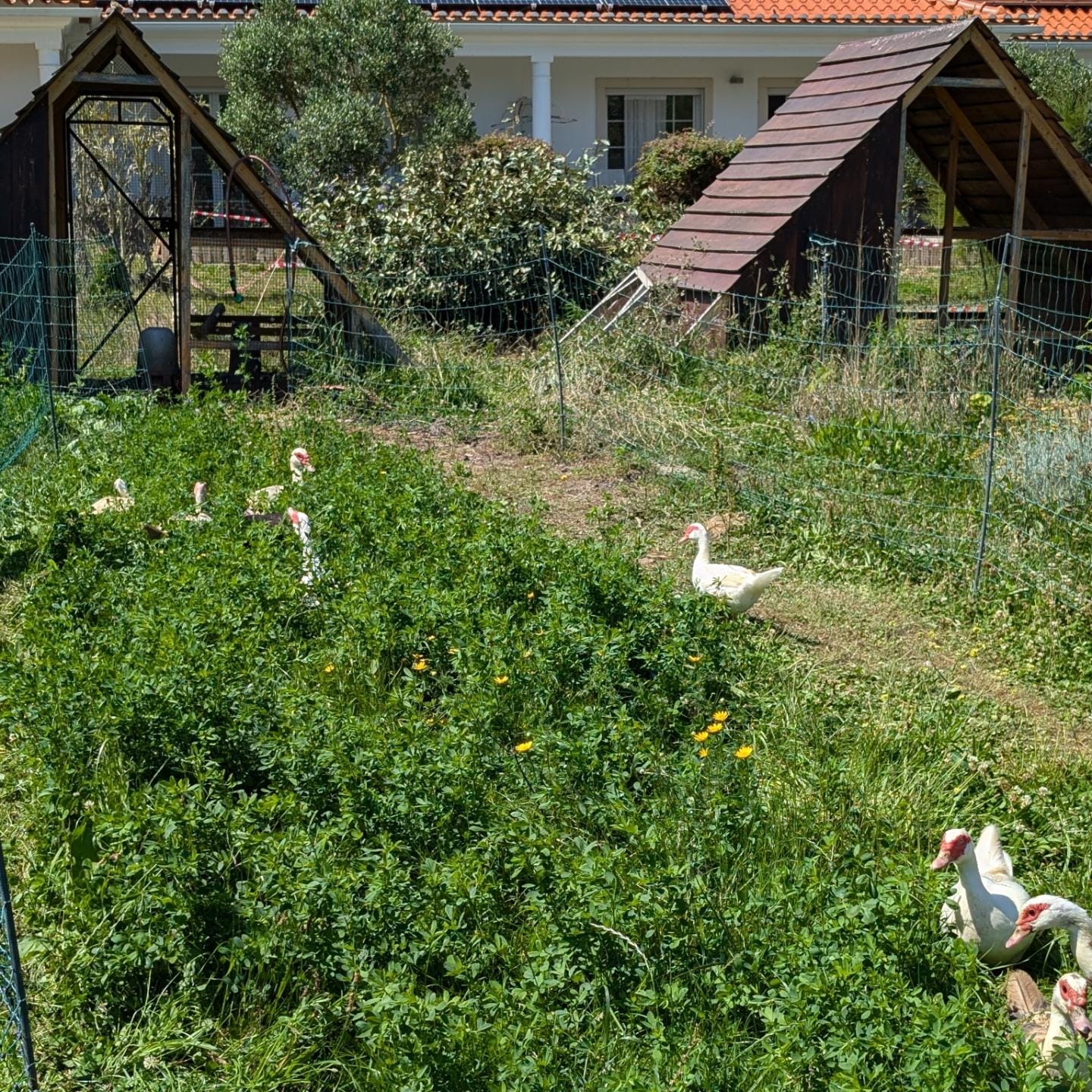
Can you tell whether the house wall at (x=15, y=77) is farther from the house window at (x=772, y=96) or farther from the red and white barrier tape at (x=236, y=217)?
the house window at (x=772, y=96)

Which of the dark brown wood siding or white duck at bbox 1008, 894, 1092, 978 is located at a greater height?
the dark brown wood siding

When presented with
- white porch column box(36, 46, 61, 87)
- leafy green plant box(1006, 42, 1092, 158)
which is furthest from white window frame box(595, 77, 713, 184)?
white porch column box(36, 46, 61, 87)

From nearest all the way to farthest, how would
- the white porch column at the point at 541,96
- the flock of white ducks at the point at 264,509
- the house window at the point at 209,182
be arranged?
the flock of white ducks at the point at 264,509, the house window at the point at 209,182, the white porch column at the point at 541,96

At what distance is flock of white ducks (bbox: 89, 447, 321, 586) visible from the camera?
22.0 feet

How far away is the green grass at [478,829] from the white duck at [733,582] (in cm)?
19

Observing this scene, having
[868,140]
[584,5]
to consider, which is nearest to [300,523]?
[868,140]

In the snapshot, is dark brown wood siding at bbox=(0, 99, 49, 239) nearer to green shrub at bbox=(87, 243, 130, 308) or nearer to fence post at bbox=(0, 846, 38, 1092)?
green shrub at bbox=(87, 243, 130, 308)

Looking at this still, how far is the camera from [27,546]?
7.69m

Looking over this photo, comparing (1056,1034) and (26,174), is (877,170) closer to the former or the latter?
(26,174)

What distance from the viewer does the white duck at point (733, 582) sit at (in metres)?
6.34

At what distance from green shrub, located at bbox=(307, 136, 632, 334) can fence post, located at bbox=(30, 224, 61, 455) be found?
10.7ft

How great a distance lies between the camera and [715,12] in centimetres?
2180

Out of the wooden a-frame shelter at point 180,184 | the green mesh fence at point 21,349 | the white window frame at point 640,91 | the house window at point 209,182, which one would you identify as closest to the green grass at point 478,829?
the green mesh fence at point 21,349

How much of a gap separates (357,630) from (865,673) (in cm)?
214
